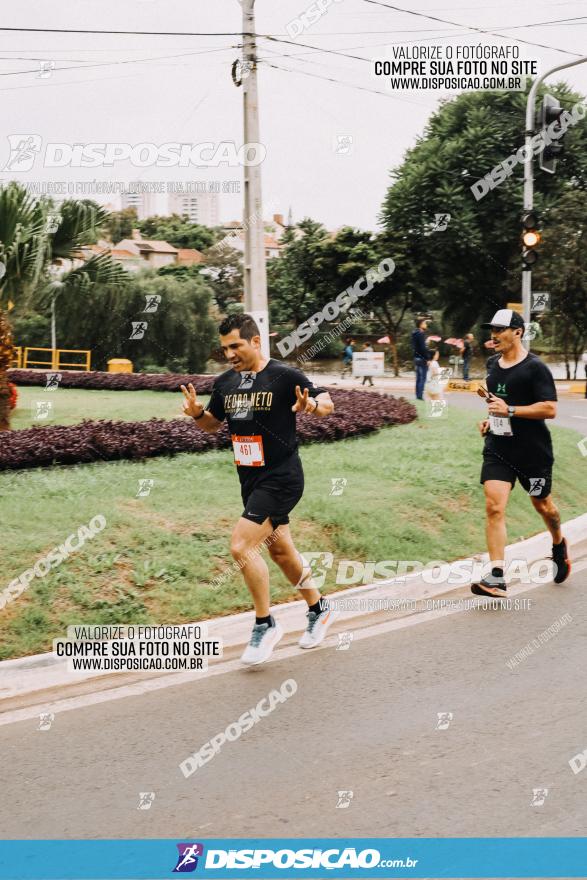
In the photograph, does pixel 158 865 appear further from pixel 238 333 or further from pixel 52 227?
pixel 52 227

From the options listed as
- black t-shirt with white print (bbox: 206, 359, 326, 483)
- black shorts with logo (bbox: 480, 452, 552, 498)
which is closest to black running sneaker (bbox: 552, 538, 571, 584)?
black shorts with logo (bbox: 480, 452, 552, 498)

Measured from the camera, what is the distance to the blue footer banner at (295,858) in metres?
3.22

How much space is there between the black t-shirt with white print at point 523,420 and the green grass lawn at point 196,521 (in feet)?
3.87

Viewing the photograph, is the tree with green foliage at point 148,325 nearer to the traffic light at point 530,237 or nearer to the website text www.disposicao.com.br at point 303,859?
the traffic light at point 530,237

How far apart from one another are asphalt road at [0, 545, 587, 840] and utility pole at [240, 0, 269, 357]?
707cm

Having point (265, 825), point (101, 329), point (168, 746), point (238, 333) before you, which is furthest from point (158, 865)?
point (101, 329)

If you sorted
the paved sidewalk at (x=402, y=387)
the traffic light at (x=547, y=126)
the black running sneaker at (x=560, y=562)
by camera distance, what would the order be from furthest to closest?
the paved sidewalk at (x=402, y=387) → the traffic light at (x=547, y=126) → the black running sneaker at (x=560, y=562)

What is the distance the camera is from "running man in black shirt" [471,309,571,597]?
6.70 metres

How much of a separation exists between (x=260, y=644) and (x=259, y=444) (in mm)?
1123

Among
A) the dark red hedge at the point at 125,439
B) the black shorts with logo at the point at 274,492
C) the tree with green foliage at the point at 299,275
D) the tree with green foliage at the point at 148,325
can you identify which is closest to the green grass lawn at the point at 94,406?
the dark red hedge at the point at 125,439

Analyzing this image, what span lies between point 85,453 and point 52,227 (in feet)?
18.6

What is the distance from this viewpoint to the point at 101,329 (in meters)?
36.0

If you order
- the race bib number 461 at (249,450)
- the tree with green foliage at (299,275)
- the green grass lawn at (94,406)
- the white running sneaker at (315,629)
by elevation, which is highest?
the tree with green foliage at (299,275)

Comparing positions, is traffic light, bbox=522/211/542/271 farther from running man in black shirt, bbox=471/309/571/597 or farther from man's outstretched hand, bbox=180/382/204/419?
man's outstretched hand, bbox=180/382/204/419
